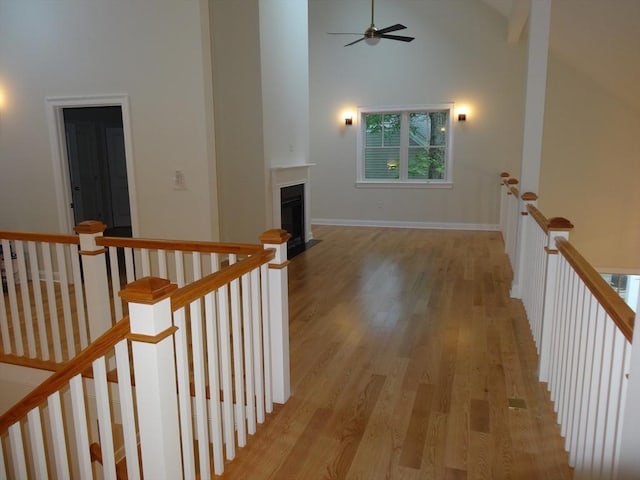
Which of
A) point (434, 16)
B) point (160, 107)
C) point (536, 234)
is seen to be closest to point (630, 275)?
point (536, 234)

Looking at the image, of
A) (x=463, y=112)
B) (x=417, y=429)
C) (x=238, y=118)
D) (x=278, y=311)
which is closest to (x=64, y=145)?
(x=238, y=118)

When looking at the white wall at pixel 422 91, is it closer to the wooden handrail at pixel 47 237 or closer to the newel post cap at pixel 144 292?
the wooden handrail at pixel 47 237

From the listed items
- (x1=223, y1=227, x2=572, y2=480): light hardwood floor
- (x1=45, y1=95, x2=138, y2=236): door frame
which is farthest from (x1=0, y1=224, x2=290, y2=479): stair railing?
(x1=45, y1=95, x2=138, y2=236): door frame

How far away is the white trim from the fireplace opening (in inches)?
86.7

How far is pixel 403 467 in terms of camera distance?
220 centimetres

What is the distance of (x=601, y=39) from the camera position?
4895mm

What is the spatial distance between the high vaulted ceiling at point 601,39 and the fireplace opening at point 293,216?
11.9 feet

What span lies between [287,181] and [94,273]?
356 centimetres

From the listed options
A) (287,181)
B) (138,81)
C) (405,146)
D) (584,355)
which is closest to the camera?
(584,355)

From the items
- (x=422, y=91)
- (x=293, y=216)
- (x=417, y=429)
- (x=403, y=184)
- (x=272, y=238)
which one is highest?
(x=422, y=91)

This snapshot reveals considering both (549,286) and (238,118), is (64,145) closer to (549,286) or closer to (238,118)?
(238,118)

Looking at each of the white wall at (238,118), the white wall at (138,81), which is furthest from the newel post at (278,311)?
the white wall at (238,118)

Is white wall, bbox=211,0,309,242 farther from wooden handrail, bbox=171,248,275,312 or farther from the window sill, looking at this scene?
wooden handrail, bbox=171,248,275,312

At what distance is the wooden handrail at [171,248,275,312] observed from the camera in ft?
5.77
